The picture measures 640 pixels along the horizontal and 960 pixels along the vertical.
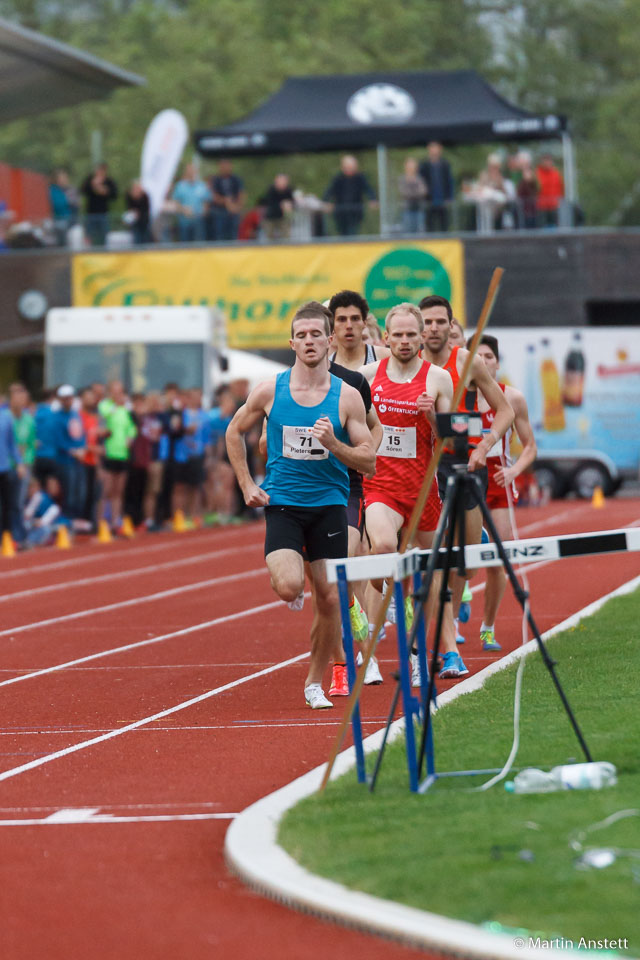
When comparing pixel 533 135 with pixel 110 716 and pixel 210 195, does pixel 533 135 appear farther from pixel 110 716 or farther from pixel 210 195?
pixel 110 716

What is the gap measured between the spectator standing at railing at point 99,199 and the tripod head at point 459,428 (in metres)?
29.4

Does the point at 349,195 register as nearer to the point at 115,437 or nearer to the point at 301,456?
Result: the point at 115,437

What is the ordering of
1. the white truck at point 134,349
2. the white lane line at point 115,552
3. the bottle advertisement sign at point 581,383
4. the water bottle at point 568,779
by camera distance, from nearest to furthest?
the water bottle at point 568,779
the white lane line at point 115,552
the white truck at point 134,349
the bottle advertisement sign at point 581,383

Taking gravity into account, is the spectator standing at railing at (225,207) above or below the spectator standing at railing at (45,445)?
above

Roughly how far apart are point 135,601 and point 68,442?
31.7ft

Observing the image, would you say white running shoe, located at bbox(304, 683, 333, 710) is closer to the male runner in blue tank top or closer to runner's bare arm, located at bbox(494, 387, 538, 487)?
the male runner in blue tank top

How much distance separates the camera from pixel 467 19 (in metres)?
77.5

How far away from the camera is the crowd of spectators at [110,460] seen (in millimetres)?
25703

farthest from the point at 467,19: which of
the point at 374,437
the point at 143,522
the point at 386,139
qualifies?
the point at 374,437

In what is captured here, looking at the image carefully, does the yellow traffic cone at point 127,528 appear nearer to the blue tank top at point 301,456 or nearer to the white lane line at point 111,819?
the blue tank top at point 301,456

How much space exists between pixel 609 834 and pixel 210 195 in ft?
106

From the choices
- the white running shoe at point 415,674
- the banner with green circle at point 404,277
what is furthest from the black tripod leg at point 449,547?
the banner with green circle at point 404,277

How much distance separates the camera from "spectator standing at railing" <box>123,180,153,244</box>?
37.2 meters

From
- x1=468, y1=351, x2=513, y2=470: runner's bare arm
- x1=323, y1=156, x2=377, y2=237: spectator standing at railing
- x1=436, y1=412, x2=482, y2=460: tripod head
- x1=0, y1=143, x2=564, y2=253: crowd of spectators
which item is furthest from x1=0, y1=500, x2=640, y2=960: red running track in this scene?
x1=323, y1=156, x2=377, y2=237: spectator standing at railing
